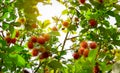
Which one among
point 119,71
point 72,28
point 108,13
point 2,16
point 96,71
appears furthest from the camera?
point 72,28

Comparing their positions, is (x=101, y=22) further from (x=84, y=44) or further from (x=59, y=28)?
(x=59, y=28)

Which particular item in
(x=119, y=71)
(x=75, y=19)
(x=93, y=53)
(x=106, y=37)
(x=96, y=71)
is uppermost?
(x=93, y=53)

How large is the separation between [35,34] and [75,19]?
1855 millimetres

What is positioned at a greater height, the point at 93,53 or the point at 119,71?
the point at 93,53

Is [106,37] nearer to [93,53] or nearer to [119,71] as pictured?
[119,71]

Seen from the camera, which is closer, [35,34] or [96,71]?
[96,71]

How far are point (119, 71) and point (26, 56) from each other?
229cm

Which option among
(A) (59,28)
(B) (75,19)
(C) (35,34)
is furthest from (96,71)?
(A) (59,28)

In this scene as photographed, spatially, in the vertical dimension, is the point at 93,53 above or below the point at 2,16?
above

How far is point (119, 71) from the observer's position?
189 cm

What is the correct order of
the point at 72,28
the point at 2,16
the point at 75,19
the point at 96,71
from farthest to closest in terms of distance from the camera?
1. the point at 75,19
2. the point at 72,28
3. the point at 2,16
4. the point at 96,71

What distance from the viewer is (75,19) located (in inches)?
220

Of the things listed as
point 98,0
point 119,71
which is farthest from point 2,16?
point 119,71

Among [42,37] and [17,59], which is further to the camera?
[42,37]
